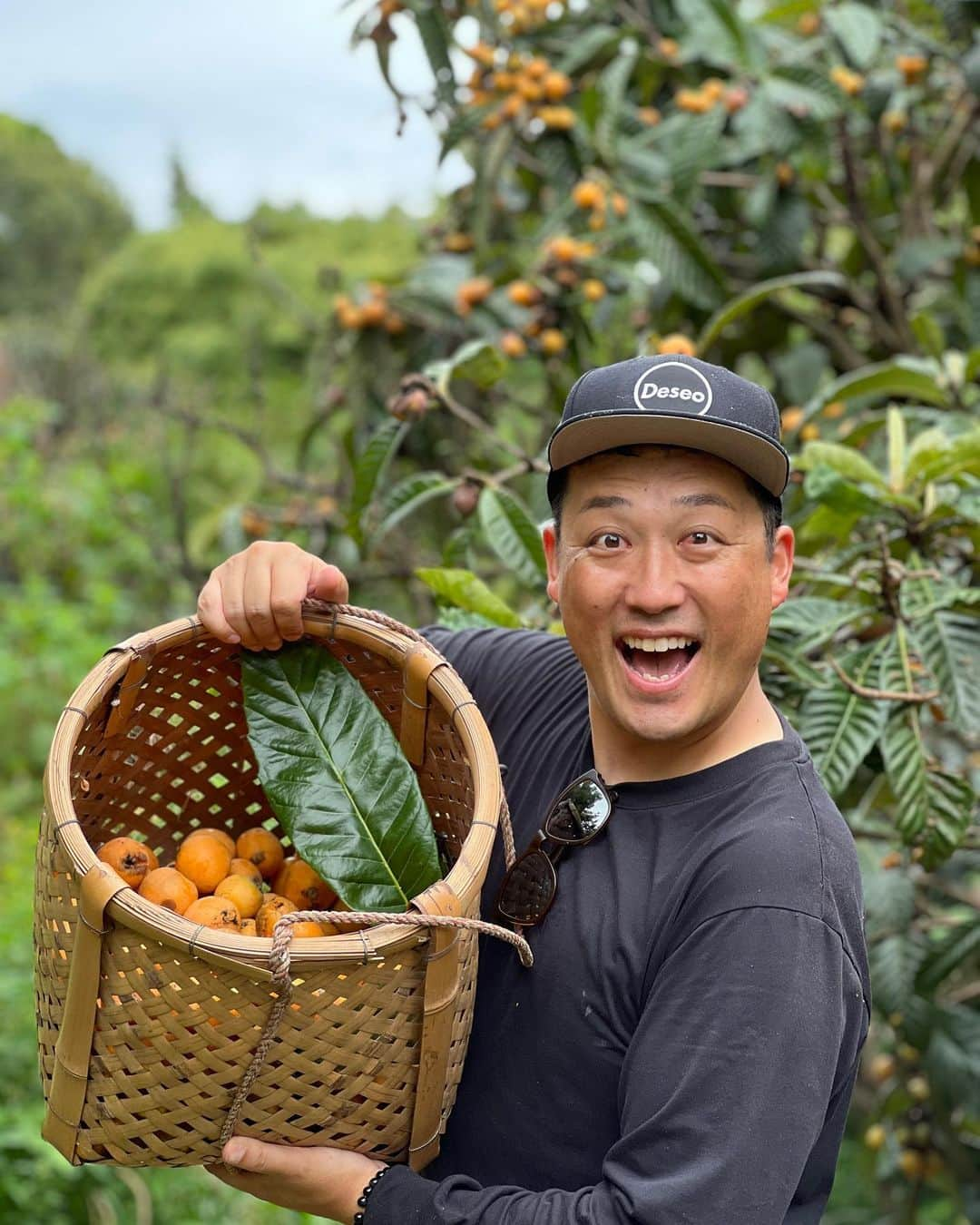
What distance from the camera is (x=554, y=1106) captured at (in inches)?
46.4

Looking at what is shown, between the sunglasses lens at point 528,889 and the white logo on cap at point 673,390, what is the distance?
1.38ft

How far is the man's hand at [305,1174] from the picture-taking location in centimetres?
112

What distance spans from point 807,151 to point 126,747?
2.01m

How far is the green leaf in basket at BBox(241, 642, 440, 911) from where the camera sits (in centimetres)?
128

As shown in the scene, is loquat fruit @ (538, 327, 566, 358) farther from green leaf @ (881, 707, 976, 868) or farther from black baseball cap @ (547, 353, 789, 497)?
black baseball cap @ (547, 353, 789, 497)

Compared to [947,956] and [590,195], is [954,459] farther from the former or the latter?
[590,195]

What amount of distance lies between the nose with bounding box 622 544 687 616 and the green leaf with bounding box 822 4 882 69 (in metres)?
1.81

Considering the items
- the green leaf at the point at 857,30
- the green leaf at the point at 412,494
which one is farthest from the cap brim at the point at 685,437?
the green leaf at the point at 857,30

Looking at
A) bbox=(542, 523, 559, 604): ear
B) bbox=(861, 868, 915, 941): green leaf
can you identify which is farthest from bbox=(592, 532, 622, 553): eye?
bbox=(861, 868, 915, 941): green leaf

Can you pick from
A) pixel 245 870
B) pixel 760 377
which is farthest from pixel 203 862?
pixel 760 377

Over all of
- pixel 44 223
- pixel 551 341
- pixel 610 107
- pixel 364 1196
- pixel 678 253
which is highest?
pixel 44 223

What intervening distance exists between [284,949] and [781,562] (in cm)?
60

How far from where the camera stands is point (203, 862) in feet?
4.40

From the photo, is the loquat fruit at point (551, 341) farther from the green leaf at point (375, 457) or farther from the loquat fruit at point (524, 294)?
the green leaf at point (375, 457)
